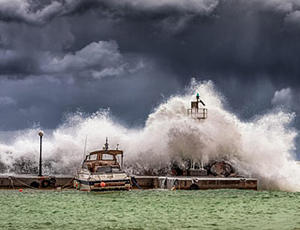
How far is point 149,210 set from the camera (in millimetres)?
22797

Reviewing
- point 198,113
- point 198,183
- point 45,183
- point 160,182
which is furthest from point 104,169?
point 198,113

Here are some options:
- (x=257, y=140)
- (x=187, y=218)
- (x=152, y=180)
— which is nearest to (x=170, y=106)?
(x=257, y=140)

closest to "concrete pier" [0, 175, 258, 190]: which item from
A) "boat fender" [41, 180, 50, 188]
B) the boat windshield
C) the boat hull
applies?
"boat fender" [41, 180, 50, 188]

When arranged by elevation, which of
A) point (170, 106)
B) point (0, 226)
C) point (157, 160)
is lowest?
point (0, 226)

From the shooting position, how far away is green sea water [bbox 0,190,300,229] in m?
18.7

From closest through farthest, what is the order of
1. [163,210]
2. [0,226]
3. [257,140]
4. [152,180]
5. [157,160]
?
[0,226] < [163,210] < [152,180] < [157,160] < [257,140]

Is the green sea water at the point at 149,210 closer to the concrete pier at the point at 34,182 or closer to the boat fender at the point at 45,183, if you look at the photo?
the concrete pier at the point at 34,182

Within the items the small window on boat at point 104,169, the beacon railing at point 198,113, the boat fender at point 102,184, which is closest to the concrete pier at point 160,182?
the small window on boat at point 104,169

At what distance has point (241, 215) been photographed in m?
20.9

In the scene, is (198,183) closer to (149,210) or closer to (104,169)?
(104,169)

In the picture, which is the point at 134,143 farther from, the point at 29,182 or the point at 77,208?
the point at 77,208

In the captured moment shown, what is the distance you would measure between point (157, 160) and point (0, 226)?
23.6 m

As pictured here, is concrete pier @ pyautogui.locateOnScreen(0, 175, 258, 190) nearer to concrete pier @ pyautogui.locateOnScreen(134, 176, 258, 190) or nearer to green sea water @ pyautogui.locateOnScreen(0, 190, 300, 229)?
concrete pier @ pyautogui.locateOnScreen(134, 176, 258, 190)

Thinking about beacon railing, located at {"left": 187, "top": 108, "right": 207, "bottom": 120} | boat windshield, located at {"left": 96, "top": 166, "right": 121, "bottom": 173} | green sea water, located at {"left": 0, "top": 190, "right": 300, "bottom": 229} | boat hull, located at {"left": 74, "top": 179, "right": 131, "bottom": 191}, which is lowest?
green sea water, located at {"left": 0, "top": 190, "right": 300, "bottom": 229}
